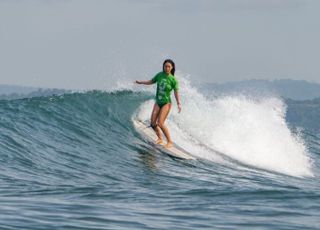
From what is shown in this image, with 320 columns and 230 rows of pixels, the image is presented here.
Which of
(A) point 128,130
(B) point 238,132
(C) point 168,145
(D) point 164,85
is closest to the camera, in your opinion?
(D) point 164,85

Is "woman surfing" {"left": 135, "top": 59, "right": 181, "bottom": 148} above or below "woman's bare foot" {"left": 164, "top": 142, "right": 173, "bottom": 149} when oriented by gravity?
above

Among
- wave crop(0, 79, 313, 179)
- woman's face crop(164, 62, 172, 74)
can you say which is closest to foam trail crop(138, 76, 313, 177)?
wave crop(0, 79, 313, 179)

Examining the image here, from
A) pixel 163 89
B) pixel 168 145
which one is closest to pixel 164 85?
pixel 163 89

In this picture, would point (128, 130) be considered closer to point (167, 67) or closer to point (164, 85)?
point (164, 85)

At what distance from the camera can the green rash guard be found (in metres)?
18.3

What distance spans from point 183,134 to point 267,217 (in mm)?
12239

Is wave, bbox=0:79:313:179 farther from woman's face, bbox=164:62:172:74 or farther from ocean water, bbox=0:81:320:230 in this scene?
woman's face, bbox=164:62:172:74

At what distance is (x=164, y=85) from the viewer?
18.3 m

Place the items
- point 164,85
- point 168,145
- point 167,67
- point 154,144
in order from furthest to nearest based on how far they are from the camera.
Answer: point 154,144 → point 168,145 → point 164,85 → point 167,67

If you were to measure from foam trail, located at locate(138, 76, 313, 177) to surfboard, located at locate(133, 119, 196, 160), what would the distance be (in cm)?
78

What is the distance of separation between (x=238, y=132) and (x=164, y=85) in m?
6.05

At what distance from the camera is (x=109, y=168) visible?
50.9ft

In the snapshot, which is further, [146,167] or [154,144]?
[154,144]

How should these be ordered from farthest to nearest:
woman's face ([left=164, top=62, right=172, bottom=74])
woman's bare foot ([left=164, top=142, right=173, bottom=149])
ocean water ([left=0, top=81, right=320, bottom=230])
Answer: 1. woman's bare foot ([left=164, top=142, right=173, bottom=149])
2. woman's face ([left=164, top=62, right=172, bottom=74])
3. ocean water ([left=0, top=81, right=320, bottom=230])
